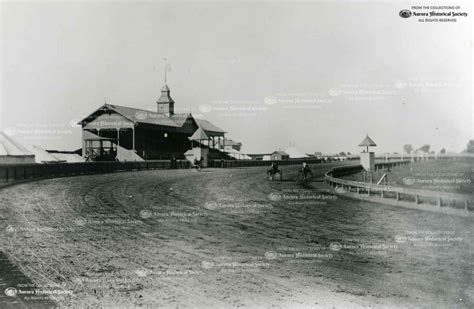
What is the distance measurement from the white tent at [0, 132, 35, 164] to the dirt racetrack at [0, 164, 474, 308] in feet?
7.77

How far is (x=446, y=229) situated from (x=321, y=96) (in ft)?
13.6

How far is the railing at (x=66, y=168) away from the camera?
52.3 ft

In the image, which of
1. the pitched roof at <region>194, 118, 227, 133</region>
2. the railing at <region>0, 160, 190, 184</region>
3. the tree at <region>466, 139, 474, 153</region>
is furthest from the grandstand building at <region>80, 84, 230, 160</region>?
the tree at <region>466, 139, 474, 153</region>

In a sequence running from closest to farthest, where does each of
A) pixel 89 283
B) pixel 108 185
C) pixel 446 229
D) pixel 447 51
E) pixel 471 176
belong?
pixel 89 283 → pixel 446 229 → pixel 447 51 → pixel 471 176 → pixel 108 185

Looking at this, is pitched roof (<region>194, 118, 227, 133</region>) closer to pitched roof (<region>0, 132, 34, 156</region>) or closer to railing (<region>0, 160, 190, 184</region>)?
pitched roof (<region>0, 132, 34, 156</region>)

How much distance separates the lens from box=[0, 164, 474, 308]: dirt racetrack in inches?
247

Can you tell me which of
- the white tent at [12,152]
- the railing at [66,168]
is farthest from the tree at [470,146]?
the railing at [66,168]

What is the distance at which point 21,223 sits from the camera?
28.5 feet

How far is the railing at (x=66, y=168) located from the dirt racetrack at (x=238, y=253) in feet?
20.7

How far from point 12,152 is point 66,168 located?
22.3 feet

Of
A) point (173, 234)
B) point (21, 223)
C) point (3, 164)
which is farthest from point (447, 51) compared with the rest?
point (3, 164)

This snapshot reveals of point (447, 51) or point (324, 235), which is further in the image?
point (447, 51)

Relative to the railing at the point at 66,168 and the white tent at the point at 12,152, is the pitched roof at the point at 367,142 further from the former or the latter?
the railing at the point at 66,168

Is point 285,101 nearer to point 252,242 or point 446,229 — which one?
point 252,242
